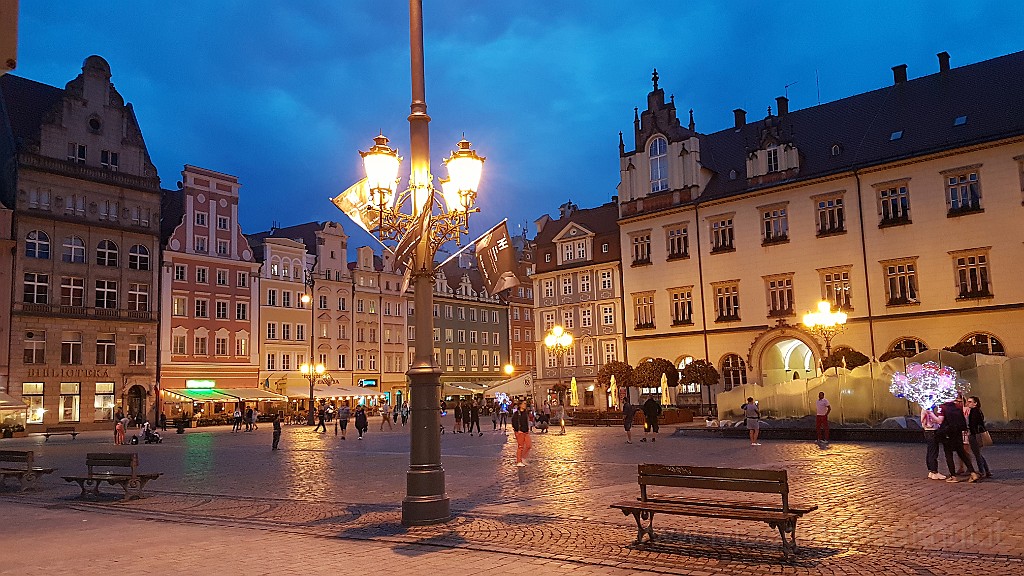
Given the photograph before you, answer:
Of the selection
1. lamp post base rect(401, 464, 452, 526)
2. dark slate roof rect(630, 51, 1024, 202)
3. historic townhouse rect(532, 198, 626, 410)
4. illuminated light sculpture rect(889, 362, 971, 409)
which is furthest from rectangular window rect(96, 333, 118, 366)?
lamp post base rect(401, 464, 452, 526)

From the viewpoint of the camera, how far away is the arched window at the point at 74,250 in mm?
53125

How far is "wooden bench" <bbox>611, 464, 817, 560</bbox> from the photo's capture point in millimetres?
8539

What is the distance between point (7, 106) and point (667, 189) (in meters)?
41.7

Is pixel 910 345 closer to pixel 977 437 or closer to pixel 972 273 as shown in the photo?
pixel 972 273

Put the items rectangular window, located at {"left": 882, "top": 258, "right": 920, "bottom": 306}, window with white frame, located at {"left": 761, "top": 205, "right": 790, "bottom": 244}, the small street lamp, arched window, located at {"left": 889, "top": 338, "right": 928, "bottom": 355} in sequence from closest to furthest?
1. arched window, located at {"left": 889, "top": 338, "right": 928, "bottom": 355}
2. rectangular window, located at {"left": 882, "top": 258, "right": 920, "bottom": 306}
3. window with white frame, located at {"left": 761, "top": 205, "right": 790, "bottom": 244}
4. the small street lamp

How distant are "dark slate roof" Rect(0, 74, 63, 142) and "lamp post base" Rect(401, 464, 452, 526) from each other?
50.7 meters

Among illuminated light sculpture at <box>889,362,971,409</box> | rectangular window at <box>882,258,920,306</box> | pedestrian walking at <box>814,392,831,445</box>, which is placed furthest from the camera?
rectangular window at <box>882,258,920,306</box>

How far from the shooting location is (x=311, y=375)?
5559cm

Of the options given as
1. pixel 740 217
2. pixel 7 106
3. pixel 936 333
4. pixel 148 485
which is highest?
pixel 7 106

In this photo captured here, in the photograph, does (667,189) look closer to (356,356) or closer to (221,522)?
(356,356)

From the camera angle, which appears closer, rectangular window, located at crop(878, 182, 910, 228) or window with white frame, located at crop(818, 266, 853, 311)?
rectangular window, located at crop(878, 182, 910, 228)

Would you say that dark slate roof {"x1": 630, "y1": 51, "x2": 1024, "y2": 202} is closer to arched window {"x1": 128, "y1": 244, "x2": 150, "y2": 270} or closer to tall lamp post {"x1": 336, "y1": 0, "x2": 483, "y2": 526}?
tall lamp post {"x1": 336, "y1": 0, "x2": 483, "y2": 526}

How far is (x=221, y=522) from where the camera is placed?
1205 centimetres

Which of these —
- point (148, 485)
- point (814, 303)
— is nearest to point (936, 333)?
point (814, 303)
